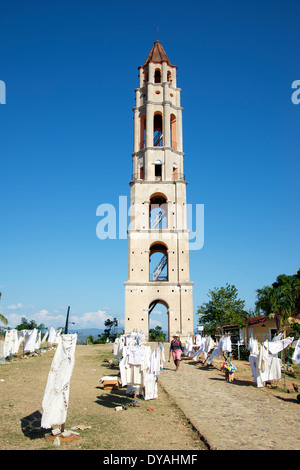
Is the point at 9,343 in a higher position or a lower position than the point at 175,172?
lower

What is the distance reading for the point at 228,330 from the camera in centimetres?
3678

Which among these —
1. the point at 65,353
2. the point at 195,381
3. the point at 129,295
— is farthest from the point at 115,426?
the point at 129,295

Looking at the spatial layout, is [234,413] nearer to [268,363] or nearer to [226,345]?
[268,363]

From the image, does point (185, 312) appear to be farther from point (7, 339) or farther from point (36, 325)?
point (36, 325)

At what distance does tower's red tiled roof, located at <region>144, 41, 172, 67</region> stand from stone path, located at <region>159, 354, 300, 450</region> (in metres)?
36.6

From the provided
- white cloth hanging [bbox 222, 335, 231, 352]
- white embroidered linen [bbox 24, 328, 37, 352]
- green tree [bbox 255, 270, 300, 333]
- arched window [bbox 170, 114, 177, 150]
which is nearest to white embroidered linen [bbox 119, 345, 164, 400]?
white cloth hanging [bbox 222, 335, 231, 352]

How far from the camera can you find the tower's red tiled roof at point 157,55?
41.6 m

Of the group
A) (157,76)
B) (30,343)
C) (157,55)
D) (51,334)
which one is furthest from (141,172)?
(30,343)

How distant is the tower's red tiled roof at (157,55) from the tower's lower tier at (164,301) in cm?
2565

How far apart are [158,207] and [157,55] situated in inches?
728

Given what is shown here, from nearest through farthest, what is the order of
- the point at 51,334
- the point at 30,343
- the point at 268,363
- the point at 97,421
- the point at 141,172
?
the point at 97,421
the point at 268,363
the point at 30,343
the point at 51,334
the point at 141,172

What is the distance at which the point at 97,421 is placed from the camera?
8.36 meters

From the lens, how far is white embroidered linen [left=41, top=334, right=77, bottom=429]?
7.02 metres

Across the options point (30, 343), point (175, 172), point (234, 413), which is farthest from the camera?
point (175, 172)
